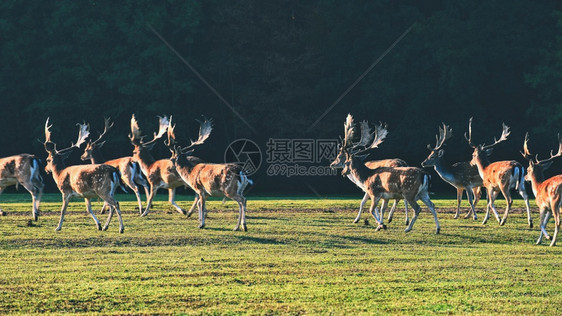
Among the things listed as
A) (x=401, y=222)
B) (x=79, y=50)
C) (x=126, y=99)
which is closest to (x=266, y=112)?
(x=126, y=99)

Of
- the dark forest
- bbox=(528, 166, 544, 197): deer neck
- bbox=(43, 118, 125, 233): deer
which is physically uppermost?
the dark forest

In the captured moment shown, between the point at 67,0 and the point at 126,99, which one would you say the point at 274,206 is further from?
the point at 67,0

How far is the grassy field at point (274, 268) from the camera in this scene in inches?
358

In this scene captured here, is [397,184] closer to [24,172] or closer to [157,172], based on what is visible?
[157,172]

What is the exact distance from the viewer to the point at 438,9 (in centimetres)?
4200

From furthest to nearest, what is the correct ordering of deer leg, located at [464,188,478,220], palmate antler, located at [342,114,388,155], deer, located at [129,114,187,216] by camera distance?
deer, located at [129,114,187,216], deer leg, located at [464,188,478,220], palmate antler, located at [342,114,388,155]

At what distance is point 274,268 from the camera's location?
11.5 m

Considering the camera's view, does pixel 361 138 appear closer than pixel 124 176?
Yes

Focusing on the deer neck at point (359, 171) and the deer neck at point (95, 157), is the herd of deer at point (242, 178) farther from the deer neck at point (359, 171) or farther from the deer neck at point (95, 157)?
the deer neck at point (95, 157)

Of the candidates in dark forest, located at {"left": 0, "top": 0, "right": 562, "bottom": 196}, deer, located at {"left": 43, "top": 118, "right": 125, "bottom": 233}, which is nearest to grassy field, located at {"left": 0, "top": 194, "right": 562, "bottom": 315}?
deer, located at {"left": 43, "top": 118, "right": 125, "bottom": 233}

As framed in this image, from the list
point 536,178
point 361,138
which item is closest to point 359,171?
point 361,138

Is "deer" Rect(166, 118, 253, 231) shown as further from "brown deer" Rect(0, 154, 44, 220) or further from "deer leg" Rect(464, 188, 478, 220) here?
"deer leg" Rect(464, 188, 478, 220)

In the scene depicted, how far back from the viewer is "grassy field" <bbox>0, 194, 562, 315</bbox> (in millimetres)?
9102

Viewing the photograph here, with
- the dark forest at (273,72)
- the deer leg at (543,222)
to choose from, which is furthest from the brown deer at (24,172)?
the dark forest at (273,72)
